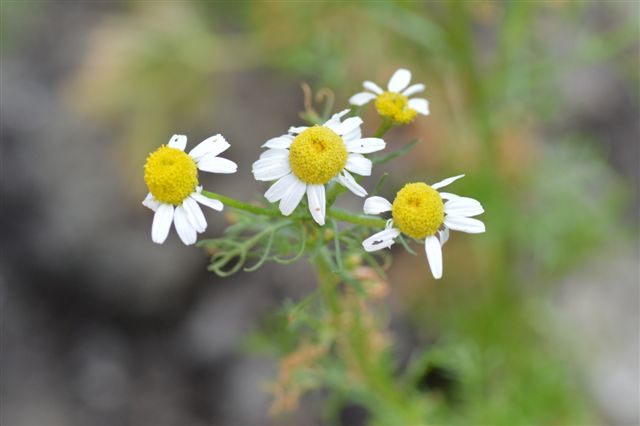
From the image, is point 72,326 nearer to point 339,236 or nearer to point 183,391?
point 183,391

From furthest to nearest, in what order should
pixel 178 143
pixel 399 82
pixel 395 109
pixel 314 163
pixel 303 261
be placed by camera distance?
pixel 303 261 < pixel 399 82 < pixel 395 109 < pixel 178 143 < pixel 314 163

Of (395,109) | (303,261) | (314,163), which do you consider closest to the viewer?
(314,163)

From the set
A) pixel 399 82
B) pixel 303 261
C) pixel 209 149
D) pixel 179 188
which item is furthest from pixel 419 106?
pixel 303 261

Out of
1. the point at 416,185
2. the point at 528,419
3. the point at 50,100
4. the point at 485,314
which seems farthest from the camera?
the point at 50,100

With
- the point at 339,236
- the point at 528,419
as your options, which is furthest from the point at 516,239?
the point at 339,236

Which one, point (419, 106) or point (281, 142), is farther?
point (419, 106)

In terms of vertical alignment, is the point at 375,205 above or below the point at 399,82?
below

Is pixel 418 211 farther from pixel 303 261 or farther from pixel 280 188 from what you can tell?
pixel 303 261
